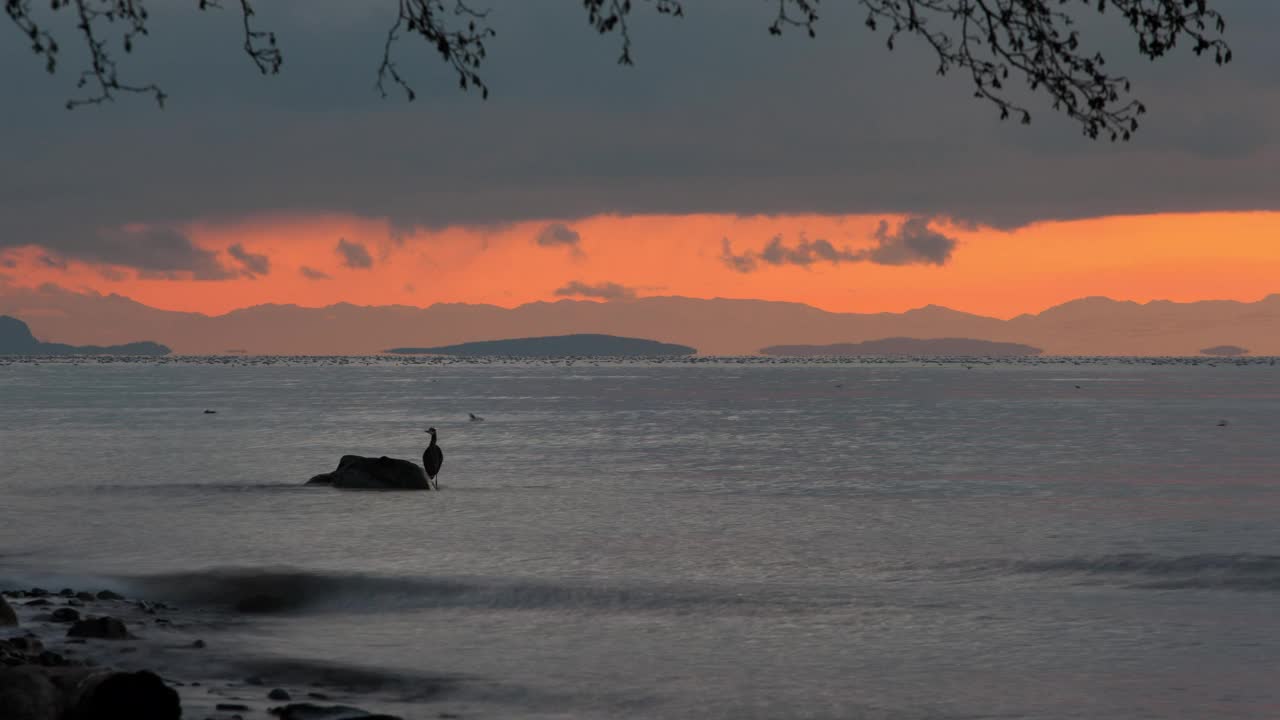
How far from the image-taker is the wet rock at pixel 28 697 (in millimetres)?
11688

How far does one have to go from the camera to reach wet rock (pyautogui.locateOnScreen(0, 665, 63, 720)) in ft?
38.3

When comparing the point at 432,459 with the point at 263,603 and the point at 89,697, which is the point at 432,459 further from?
the point at 89,697

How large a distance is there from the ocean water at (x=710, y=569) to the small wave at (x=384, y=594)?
0.09 metres

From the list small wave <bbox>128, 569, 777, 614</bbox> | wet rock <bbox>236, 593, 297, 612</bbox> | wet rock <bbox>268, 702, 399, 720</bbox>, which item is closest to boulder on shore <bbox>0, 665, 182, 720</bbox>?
wet rock <bbox>268, 702, 399, 720</bbox>

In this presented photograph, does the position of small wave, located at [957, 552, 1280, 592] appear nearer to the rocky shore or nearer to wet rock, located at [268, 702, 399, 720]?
the rocky shore

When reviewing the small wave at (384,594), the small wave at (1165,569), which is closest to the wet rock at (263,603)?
the small wave at (384,594)

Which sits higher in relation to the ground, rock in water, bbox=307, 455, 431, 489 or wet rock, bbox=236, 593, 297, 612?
rock in water, bbox=307, 455, 431, 489

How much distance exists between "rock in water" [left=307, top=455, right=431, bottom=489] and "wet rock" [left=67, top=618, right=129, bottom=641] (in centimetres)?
2163

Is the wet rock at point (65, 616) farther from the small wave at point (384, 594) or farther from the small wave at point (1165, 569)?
the small wave at point (1165, 569)

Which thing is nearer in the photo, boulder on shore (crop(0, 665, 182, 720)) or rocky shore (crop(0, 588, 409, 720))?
boulder on shore (crop(0, 665, 182, 720))

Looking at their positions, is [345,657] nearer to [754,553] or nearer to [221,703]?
[221,703]

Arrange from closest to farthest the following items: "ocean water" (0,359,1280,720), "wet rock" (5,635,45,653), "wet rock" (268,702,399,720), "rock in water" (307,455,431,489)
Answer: "wet rock" (268,702,399,720), "wet rock" (5,635,45,653), "ocean water" (0,359,1280,720), "rock in water" (307,455,431,489)

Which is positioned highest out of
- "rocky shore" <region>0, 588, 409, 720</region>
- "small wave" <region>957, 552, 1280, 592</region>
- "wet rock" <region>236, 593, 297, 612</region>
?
"rocky shore" <region>0, 588, 409, 720</region>

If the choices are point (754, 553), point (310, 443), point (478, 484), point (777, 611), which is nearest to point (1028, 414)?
point (310, 443)
